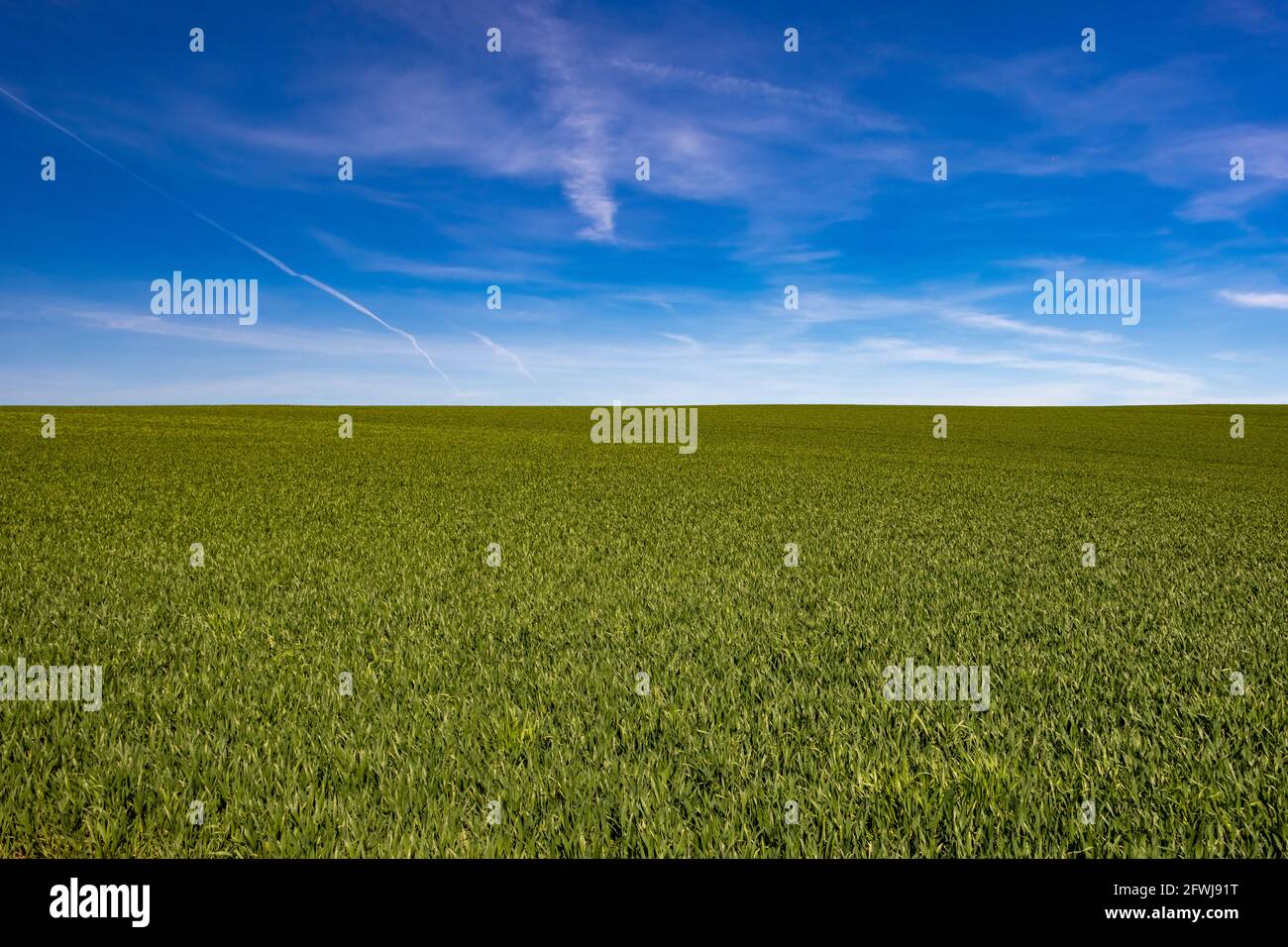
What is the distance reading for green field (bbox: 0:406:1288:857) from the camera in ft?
12.5

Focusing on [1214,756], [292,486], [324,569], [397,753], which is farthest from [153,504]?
[1214,756]

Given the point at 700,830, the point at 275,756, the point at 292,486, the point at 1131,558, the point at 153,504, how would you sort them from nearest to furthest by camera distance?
the point at 700,830 < the point at 275,756 < the point at 1131,558 < the point at 153,504 < the point at 292,486

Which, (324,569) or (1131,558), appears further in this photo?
(1131,558)

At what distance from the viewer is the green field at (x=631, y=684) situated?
3.81 metres

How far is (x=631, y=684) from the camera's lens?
5820 millimetres

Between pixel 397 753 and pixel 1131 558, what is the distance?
1275cm
